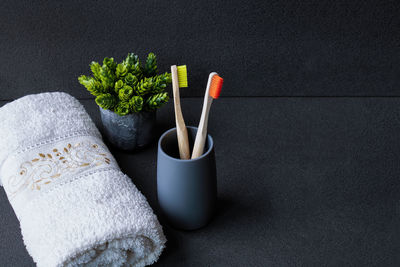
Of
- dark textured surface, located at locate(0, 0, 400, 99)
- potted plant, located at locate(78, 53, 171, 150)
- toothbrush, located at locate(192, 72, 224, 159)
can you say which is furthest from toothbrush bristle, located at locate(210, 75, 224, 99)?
dark textured surface, located at locate(0, 0, 400, 99)

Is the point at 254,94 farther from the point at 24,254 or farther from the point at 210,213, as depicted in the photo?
the point at 24,254

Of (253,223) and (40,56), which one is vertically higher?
(40,56)

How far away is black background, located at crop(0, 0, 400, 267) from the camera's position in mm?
556

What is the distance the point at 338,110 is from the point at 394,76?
14cm

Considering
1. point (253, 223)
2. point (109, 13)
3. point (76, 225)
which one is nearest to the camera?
point (76, 225)

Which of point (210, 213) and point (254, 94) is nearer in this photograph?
point (210, 213)

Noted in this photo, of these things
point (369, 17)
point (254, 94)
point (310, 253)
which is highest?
point (369, 17)

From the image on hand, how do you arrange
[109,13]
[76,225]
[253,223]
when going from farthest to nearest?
[109,13], [253,223], [76,225]

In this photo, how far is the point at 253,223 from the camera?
0.56m

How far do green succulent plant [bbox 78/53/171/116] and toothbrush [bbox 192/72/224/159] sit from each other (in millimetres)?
134

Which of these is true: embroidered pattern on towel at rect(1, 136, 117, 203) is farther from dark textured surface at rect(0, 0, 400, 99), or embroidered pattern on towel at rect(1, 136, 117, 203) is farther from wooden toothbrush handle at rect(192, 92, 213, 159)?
dark textured surface at rect(0, 0, 400, 99)

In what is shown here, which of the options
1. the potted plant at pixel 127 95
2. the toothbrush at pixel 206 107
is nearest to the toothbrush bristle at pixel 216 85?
the toothbrush at pixel 206 107

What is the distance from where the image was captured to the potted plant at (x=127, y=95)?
1.95 feet

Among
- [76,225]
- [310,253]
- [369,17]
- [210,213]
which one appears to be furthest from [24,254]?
[369,17]
